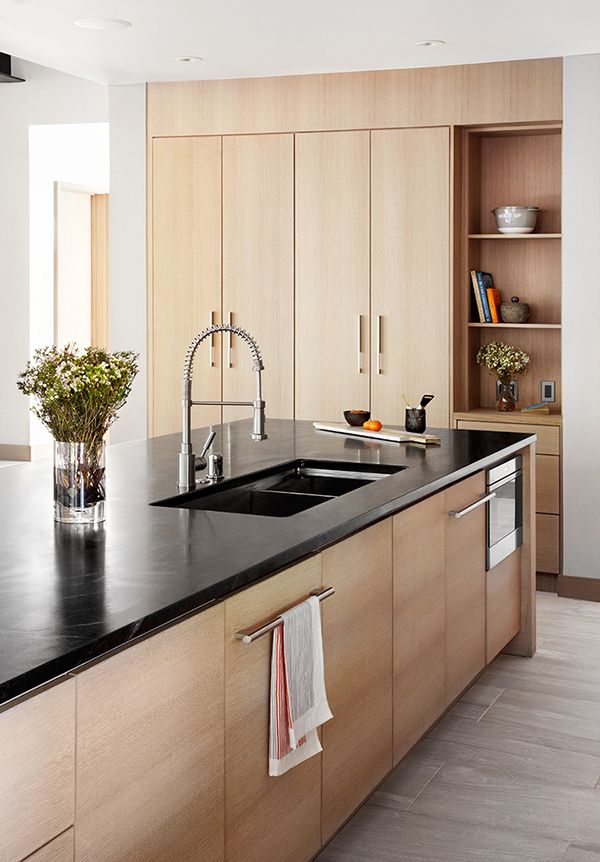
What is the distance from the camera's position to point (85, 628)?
1.70 meters

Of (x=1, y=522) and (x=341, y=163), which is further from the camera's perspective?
(x=341, y=163)

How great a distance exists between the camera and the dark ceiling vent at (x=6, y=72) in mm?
7891

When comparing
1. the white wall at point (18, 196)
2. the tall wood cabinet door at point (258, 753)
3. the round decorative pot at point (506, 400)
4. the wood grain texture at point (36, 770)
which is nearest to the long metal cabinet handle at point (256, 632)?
the tall wood cabinet door at point (258, 753)

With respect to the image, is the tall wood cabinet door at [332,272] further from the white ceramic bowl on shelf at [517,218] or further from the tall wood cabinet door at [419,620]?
the tall wood cabinet door at [419,620]

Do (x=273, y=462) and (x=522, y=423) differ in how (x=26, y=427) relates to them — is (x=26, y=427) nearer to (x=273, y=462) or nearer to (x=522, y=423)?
(x=522, y=423)

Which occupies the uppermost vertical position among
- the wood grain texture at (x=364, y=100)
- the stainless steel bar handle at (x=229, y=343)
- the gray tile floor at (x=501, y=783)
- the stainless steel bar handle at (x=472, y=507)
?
the wood grain texture at (x=364, y=100)

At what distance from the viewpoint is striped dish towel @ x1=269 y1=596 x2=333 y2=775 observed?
223 cm

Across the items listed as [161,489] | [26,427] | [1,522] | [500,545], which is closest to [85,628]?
[1,522]

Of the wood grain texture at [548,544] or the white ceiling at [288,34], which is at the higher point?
the white ceiling at [288,34]

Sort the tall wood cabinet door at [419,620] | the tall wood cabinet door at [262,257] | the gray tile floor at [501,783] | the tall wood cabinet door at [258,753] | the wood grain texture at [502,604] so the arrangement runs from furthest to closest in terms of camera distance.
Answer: the tall wood cabinet door at [262,257]
the wood grain texture at [502,604]
the tall wood cabinet door at [419,620]
the gray tile floor at [501,783]
the tall wood cabinet door at [258,753]

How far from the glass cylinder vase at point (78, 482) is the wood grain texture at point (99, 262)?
7405mm

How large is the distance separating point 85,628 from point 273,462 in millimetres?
1850

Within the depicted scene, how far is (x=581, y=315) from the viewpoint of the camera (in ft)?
17.1

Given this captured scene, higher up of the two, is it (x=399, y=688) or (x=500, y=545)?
(x=500, y=545)
